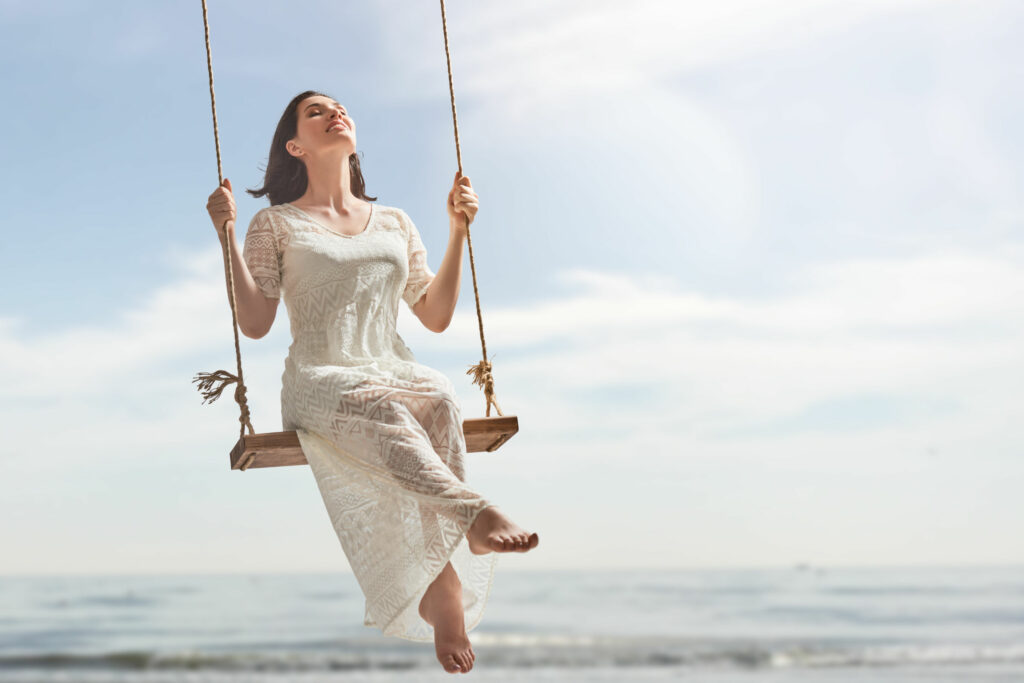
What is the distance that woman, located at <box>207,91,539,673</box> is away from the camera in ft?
7.55

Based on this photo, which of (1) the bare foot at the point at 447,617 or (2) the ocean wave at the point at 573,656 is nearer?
(1) the bare foot at the point at 447,617

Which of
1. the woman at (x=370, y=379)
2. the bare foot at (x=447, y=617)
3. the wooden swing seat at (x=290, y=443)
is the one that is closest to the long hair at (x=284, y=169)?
the woman at (x=370, y=379)

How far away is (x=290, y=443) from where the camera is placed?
243 cm

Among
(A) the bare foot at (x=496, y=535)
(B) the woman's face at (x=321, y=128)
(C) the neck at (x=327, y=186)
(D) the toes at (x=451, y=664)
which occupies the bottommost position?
(D) the toes at (x=451, y=664)

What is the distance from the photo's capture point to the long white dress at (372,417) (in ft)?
7.60

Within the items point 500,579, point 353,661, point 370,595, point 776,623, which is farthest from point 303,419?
point 500,579

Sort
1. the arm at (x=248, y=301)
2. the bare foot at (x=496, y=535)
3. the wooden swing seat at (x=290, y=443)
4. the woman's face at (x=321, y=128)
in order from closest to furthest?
the bare foot at (x=496, y=535) → the wooden swing seat at (x=290, y=443) → the arm at (x=248, y=301) → the woman's face at (x=321, y=128)

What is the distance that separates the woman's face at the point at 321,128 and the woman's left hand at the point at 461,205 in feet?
0.93

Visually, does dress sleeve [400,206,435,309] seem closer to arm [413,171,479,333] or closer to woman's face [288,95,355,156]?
arm [413,171,479,333]

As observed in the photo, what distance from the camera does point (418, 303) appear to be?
2805mm

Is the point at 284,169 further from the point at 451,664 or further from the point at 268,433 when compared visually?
the point at 451,664

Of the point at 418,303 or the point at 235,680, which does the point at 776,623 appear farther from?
the point at 418,303

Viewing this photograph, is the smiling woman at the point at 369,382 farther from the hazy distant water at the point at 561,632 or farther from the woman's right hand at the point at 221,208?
the hazy distant water at the point at 561,632

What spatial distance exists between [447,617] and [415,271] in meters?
0.92
